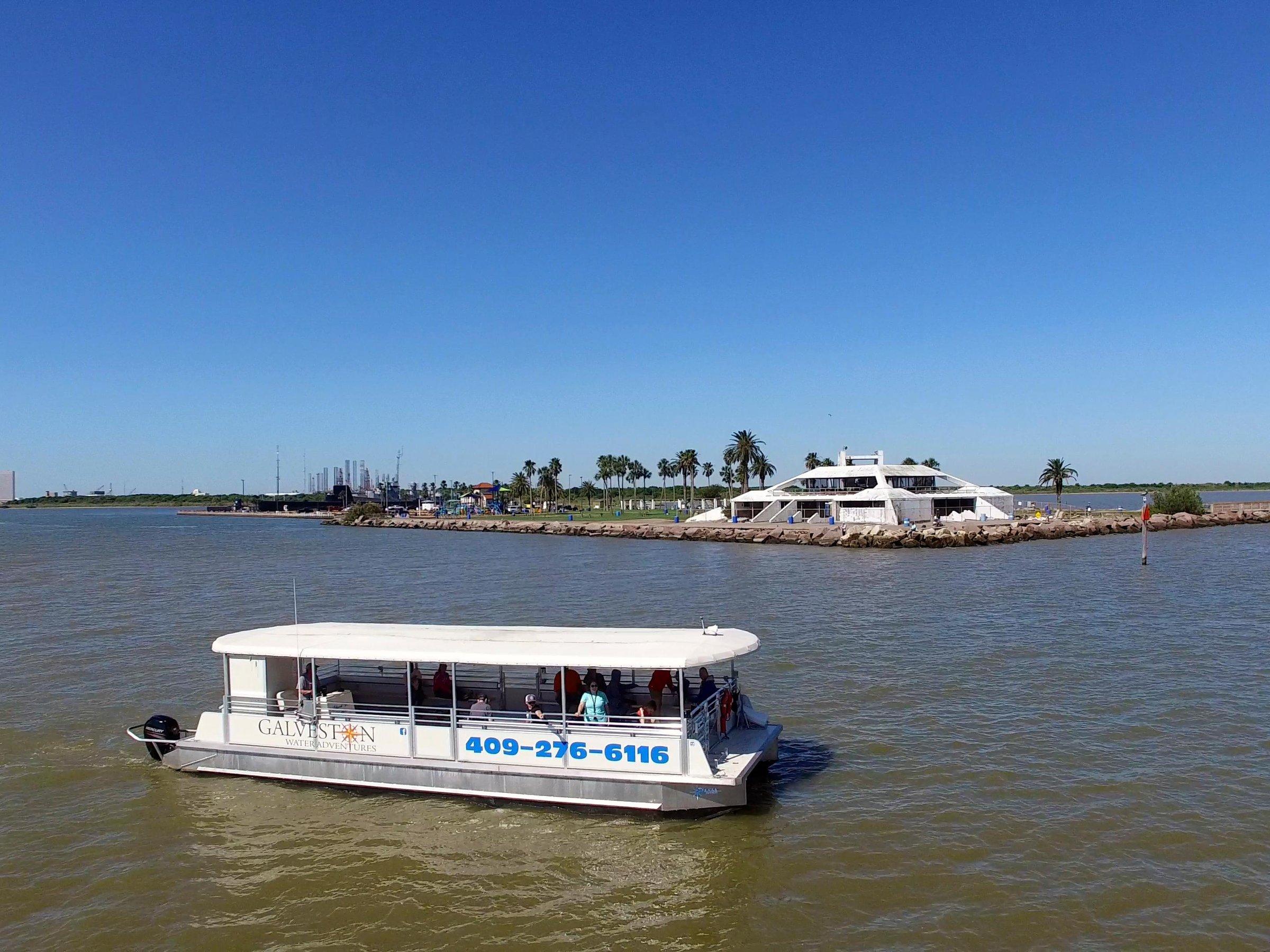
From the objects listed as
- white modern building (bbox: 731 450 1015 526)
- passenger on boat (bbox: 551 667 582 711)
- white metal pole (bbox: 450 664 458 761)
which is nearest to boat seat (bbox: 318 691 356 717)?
white metal pole (bbox: 450 664 458 761)

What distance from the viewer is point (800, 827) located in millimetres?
14039

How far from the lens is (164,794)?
16.0 meters

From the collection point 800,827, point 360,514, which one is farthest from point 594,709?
point 360,514

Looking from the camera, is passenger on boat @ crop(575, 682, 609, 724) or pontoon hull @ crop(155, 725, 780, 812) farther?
passenger on boat @ crop(575, 682, 609, 724)

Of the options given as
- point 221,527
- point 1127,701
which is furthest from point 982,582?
point 221,527

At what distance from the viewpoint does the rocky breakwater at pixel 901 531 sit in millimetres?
69750

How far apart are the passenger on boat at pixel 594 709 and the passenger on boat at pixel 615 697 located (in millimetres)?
783

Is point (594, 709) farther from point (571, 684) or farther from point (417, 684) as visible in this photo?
point (417, 684)

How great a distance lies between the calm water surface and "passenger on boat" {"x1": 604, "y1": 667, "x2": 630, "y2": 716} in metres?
1.98

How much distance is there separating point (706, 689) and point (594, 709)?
206cm

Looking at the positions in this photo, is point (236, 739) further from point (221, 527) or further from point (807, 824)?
point (221, 527)

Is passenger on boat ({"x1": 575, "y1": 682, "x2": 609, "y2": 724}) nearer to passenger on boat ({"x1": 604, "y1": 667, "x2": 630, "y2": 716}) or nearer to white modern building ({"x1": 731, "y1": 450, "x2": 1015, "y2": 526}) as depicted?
passenger on boat ({"x1": 604, "y1": 667, "x2": 630, "y2": 716})

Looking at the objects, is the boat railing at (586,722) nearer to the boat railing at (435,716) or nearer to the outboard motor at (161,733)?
the boat railing at (435,716)

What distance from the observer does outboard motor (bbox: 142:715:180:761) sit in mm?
16688
